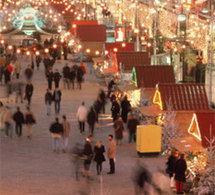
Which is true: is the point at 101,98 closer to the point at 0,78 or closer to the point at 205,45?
the point at 205,45

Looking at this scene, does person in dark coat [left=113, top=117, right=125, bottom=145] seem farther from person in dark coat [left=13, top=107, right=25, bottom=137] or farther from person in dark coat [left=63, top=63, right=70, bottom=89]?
person in dark coat [left=63, top=63, right=70, bottom=89]

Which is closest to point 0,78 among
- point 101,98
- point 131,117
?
point 101,98

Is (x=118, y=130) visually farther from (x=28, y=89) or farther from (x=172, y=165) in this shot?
(x=28, y=89)

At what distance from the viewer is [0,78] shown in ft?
127

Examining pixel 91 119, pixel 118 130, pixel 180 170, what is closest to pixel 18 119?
pixel 91 119

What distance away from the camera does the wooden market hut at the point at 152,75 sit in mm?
32156

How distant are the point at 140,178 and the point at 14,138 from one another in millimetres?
8860

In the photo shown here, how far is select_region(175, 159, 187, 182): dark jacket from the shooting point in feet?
56.1

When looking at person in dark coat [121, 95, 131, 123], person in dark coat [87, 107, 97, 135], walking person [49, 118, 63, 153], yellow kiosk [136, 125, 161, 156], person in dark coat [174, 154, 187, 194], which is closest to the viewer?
person in dark coat [174, 154, 187, 194]

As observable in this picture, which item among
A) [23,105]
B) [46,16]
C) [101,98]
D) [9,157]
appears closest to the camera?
[9,157]

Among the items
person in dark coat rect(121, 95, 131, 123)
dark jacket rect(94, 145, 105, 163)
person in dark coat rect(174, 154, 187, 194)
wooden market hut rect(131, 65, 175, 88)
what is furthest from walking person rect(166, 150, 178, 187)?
wooden market hut rect(131, 65, 175, 88)

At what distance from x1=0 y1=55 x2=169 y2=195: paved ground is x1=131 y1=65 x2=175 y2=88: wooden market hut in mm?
4233

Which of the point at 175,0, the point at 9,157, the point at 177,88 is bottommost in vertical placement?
the point at 9,157

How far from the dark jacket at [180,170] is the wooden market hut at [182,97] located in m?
7.81
